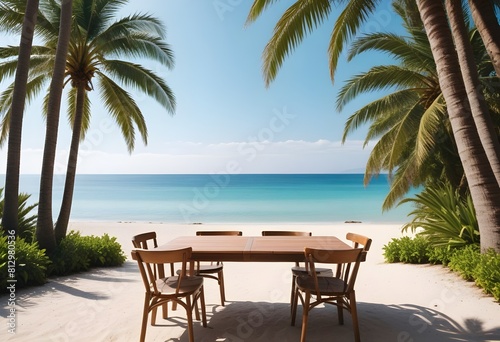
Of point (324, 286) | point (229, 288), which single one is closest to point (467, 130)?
point (324, 286)

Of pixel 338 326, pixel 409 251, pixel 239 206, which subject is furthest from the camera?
pixel 239 206

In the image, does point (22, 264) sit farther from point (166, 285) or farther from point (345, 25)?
point (345, 25)

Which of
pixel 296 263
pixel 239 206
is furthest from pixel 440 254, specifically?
pixel 239 206

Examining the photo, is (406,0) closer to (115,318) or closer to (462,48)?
(462,48)

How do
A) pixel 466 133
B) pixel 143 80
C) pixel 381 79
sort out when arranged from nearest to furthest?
pixel 466 133 < pixel 381 79 < pixel 143 80

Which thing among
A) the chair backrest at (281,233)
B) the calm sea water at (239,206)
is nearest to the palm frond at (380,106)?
the chair backrest at (281,233)

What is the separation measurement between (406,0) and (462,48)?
4.46 m

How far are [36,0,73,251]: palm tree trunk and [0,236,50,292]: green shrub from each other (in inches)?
28.6

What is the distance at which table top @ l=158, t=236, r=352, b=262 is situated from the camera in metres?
3.17

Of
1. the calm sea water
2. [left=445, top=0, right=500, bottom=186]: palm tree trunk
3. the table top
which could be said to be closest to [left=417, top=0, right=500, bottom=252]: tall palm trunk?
[left=445, top=0, right=500, bottom=186]: palm tree trunk

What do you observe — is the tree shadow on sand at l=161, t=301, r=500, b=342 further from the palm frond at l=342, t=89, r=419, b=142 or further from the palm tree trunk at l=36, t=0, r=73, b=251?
the palm frond at l=342, t=89, r=419, b=142

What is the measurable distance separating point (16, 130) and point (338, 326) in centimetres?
658

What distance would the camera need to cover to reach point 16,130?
6.18 metres

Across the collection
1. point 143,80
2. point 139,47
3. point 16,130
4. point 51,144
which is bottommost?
point 51,144
